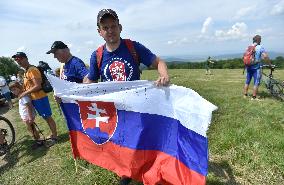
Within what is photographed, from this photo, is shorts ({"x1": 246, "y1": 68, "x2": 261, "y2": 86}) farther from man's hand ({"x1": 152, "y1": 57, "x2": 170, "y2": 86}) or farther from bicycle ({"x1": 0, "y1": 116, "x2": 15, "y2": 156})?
man's hand ({"x1": 152, "y1": 57, "x2": 170, "y2": 86})

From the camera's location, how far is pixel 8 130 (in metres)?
9.89

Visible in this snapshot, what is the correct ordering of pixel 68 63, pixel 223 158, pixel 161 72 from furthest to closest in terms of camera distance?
pixel 68 63, pixel 223 158, pixel 161 72

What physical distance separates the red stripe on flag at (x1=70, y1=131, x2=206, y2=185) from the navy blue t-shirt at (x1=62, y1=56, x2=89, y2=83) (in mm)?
1971

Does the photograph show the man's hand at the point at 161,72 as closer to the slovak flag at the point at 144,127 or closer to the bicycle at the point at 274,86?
the slovak flag at the point at 144,127

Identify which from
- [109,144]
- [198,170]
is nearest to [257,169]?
[198,170]

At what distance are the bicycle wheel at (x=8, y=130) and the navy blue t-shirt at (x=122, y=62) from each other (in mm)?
5694

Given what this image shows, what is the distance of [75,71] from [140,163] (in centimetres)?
330

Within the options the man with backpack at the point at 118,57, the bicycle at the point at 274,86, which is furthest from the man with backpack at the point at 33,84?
the bicycle at the point at 274,86

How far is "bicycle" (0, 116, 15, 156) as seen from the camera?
9117 millimetres

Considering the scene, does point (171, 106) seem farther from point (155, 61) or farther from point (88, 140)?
point (88, 140)

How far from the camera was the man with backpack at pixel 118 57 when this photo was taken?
15.1 feet

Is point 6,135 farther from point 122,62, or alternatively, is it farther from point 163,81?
point 163,81

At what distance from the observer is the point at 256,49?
13516mm

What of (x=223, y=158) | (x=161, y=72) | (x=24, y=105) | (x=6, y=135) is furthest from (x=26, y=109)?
(x=161, y=72)
